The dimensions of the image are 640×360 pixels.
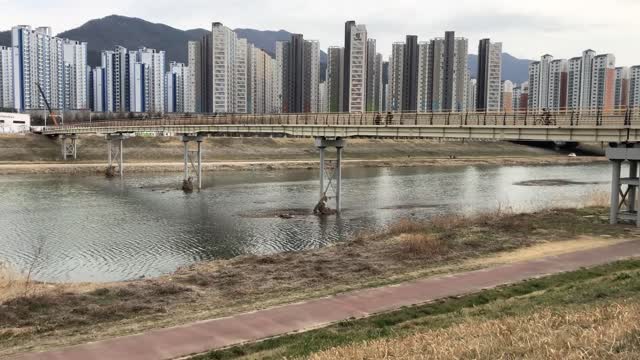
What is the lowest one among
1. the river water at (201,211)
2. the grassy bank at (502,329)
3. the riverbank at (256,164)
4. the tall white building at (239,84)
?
the river water at (201,211)

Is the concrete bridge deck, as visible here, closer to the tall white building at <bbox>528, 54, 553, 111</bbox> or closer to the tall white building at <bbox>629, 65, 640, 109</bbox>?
the tall white building at <bbox>528, 54, 553, 111</bbox>

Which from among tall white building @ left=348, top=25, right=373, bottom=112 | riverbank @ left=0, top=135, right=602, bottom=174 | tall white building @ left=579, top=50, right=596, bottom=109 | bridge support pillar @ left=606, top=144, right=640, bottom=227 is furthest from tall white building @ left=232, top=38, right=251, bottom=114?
bridge support pillar @ left=606, top=144, right=640, bottom=227

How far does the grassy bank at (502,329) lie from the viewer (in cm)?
986

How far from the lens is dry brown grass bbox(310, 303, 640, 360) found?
9438 mm

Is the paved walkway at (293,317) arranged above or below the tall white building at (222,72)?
below

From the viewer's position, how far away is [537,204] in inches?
2032

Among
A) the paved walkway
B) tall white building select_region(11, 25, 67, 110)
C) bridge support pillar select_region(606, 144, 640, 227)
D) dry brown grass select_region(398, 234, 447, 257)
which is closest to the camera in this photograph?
the paved walkway

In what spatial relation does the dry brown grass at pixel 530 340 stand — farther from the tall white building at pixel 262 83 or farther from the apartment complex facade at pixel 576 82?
the tall white building at pixel 262 83

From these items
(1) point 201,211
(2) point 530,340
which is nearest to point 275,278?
(2) point 530,340

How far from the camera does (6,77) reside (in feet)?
616

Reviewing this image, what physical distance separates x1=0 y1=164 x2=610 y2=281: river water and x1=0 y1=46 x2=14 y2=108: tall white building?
128744mm

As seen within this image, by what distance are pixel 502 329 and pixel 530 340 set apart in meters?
1.23

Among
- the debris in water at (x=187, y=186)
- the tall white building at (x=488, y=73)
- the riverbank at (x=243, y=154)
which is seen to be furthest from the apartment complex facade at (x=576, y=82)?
the debris in water at (x=187, y=186)

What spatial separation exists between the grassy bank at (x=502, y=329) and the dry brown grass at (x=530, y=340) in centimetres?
2
